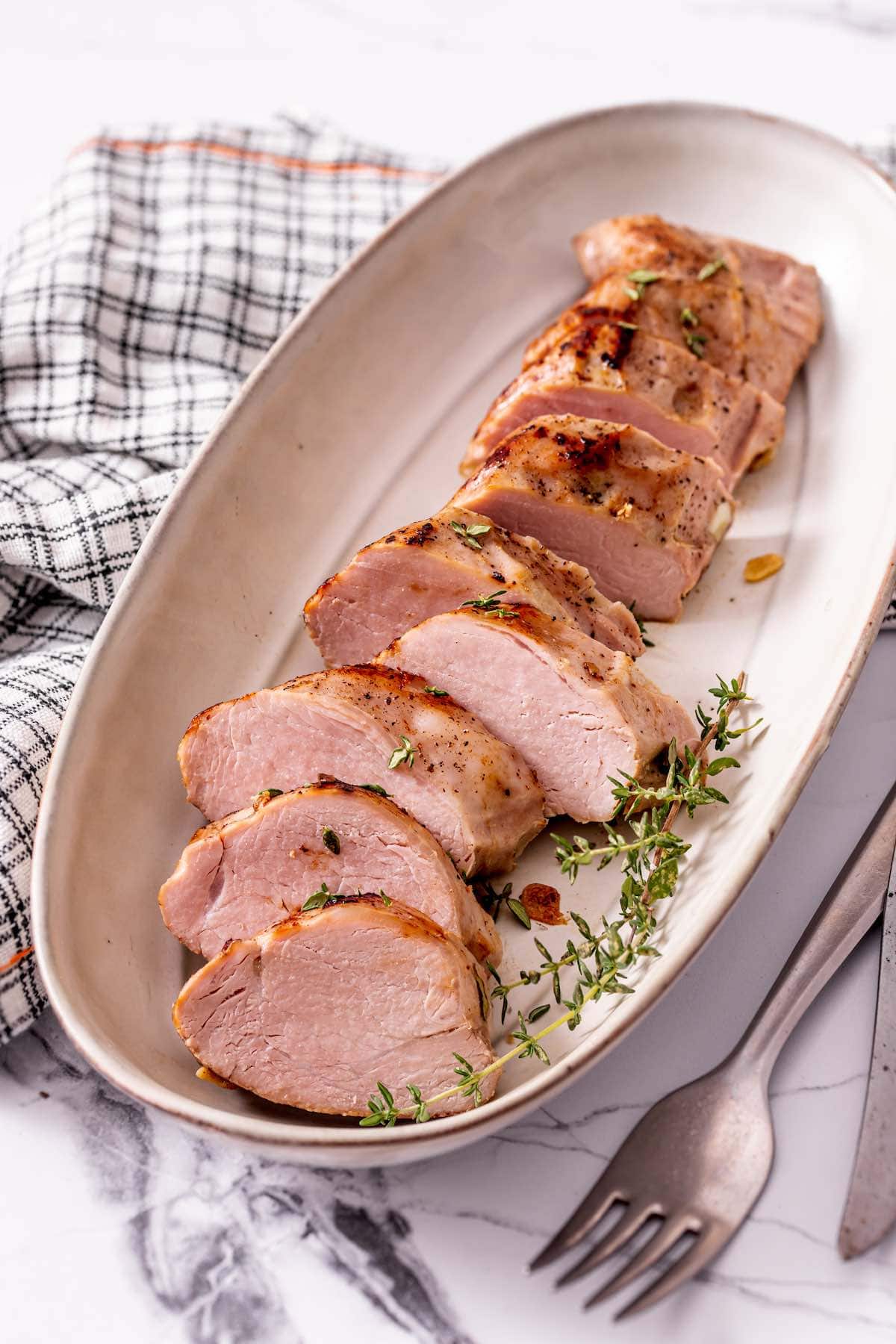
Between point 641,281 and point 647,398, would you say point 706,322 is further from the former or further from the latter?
point 647,398

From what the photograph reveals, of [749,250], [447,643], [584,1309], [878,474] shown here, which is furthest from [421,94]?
[584,1309]

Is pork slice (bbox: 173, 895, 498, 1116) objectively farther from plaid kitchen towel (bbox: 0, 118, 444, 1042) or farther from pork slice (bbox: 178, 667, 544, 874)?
plaid kitchen towel (bbox: 0, 118, 444, 1042)

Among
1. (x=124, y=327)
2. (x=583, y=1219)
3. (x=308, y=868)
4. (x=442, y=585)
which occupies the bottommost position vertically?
(x=583, y=1219)

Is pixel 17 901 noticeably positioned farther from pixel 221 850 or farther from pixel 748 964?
pixel 748 964

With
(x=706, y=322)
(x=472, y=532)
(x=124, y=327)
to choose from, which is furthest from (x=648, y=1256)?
(x=124, y=327)

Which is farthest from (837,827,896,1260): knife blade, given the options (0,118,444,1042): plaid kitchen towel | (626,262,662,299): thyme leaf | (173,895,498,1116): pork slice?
(626,262,662,299): thyme leaf
